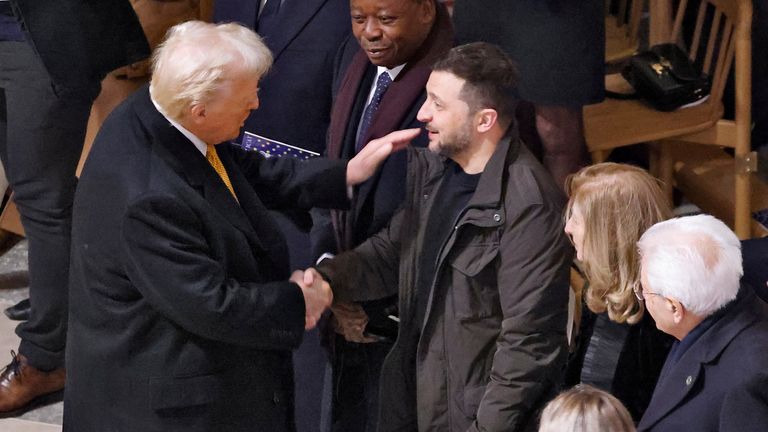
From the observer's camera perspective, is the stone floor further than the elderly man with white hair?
Yes

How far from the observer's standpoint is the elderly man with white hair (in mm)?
2131

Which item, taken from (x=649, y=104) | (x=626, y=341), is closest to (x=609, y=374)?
(x=626, y=341)

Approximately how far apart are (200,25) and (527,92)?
4.19 feet

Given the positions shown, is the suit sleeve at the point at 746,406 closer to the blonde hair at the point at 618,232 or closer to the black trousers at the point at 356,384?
the blonde hair at the point at 618,232

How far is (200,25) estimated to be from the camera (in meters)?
2.47

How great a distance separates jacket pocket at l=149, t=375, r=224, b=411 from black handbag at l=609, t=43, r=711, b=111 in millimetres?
2036

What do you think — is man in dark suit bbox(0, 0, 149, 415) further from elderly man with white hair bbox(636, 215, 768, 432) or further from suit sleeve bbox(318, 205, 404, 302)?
elderly man with white hair bbox(636, 215, 768, 432)

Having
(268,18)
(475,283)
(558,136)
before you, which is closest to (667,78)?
(558,136)

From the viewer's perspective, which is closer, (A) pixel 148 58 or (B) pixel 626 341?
(B) pixel 626 341

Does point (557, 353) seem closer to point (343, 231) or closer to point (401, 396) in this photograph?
point (401, 396)

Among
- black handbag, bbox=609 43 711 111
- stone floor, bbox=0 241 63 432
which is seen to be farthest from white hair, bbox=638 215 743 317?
stone floor, bbox=0 241 63 432

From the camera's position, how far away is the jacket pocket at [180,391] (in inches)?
98.8

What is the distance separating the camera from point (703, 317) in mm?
2193

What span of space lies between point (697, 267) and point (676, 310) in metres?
0.10
